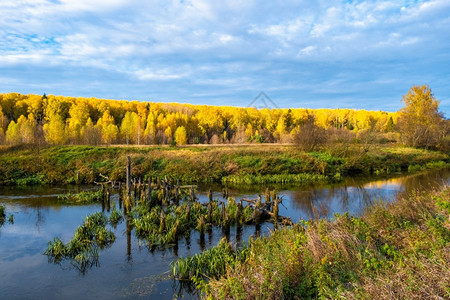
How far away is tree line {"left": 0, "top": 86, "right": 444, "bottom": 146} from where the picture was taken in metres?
55.6

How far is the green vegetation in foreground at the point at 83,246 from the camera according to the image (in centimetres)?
1098

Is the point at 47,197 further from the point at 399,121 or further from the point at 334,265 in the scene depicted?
the point at 399,121

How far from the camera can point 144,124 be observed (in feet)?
276

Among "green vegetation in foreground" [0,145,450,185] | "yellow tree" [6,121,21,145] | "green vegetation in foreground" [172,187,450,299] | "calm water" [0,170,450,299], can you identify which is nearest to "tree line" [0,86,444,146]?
"yellow tree" [6,121,21,145]

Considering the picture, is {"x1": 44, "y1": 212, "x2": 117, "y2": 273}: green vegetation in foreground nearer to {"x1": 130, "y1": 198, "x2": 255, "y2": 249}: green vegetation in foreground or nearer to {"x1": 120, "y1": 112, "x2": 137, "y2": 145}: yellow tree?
{"x1": 130, "y1": 198, "x2": 255, "y2": 249}: green vegetation in foreground

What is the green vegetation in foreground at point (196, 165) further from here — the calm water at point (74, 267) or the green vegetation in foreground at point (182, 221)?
the green vegetation in foreground at point (182, 221)

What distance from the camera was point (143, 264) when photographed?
35.2 feet

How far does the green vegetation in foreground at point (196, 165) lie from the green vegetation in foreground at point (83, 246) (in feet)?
49.5

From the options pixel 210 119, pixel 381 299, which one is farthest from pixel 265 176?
pixel 210 119

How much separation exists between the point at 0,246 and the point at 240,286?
37.9ft

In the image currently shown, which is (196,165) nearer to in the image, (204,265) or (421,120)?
(204,265)

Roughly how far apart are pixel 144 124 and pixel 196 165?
56.4 metres

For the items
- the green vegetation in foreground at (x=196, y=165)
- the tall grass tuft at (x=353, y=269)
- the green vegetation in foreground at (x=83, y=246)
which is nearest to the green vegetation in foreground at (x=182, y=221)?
the green vegetation in foreground at (x=83, y=246)

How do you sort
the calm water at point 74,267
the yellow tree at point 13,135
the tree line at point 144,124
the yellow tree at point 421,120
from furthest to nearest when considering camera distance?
the tree line at point 144,124
the yellow tree at point 13,135
the yellow tree at point 421,120
the calm water at point 74,267
